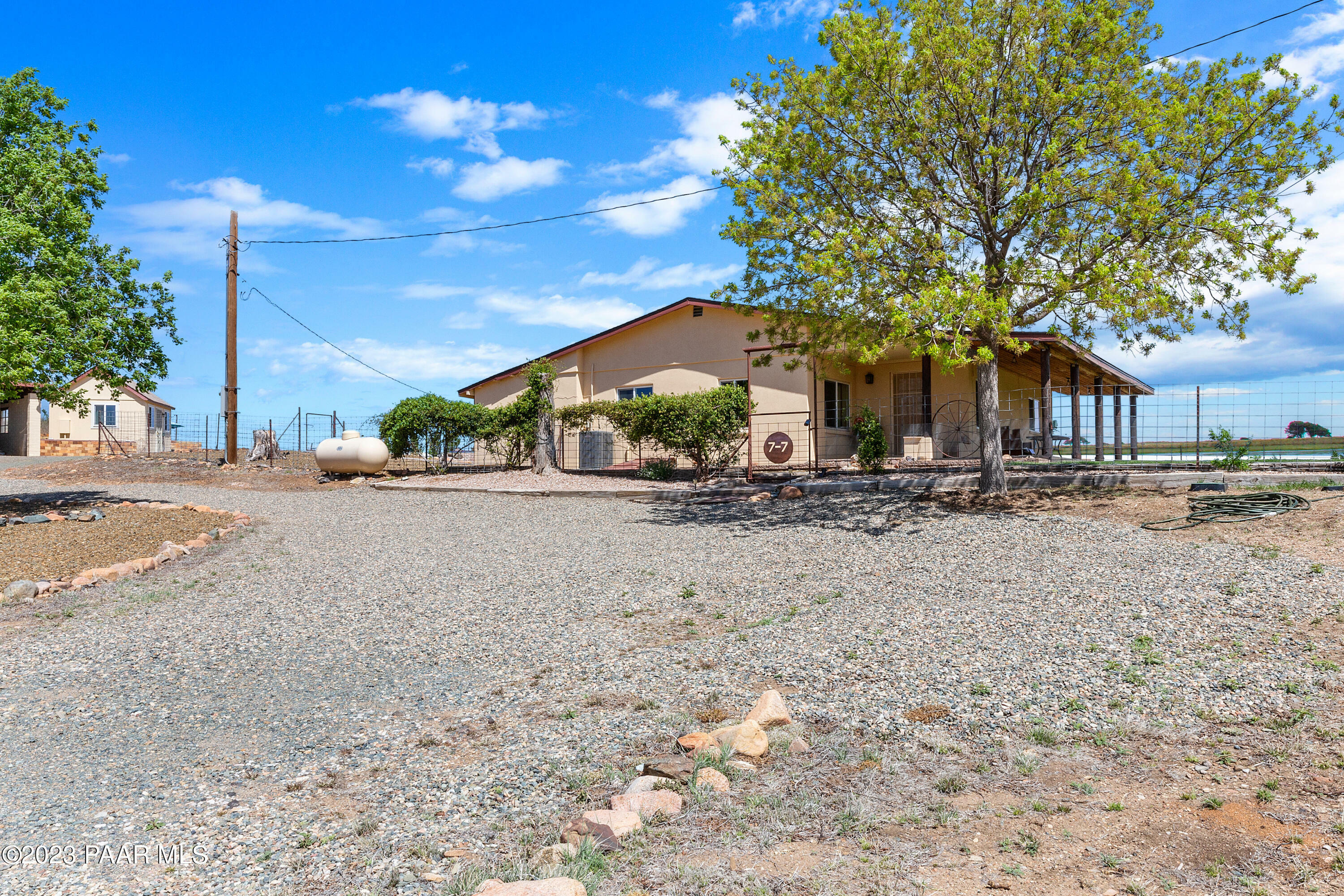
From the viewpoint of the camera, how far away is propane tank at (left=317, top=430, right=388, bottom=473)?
19172 millimetres

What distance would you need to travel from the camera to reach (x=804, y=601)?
655 cm

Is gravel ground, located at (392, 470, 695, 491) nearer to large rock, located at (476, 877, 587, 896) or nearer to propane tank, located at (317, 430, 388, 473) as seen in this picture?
propane tank, located at (317, 430, 388, 473)

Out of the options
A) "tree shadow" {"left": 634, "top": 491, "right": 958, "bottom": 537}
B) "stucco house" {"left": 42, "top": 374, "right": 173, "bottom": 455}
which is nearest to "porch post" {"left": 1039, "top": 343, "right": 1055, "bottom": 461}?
"tree shadow" {"left": 634, "top": 491, "right": 958, "bottom": 537}

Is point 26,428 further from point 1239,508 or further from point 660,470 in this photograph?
point 1239,508

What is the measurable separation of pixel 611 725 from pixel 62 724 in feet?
10.1

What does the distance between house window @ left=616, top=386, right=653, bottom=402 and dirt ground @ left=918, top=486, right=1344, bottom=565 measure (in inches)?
400

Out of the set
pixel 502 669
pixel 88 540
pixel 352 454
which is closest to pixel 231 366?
pixel 352 454

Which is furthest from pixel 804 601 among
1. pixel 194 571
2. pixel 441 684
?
pixel 194 571

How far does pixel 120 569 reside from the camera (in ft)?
27.0

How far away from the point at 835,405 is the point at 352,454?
12097mm

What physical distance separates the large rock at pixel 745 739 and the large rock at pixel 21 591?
23.5 feet

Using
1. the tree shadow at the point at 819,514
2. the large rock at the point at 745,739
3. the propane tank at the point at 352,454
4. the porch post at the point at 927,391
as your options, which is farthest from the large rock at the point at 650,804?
the propane tank at the point at 352,454

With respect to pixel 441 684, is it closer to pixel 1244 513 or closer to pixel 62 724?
pixel 62 724

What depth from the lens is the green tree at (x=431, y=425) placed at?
19.3 meters
